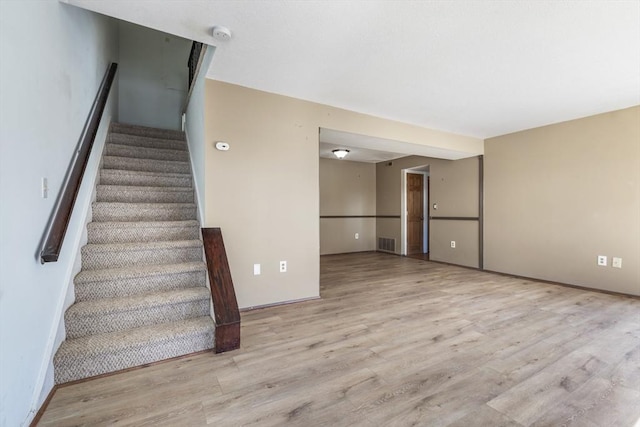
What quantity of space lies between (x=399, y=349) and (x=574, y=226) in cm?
350

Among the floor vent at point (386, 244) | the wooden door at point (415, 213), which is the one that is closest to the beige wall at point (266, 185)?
the wooden door at point (415, 213)

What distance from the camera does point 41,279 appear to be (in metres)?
1.52

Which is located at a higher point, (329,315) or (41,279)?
(41,279)

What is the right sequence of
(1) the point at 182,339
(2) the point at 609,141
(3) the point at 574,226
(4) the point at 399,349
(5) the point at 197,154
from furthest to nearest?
(3) the point at 574,226 < (2) the point at 609,141 < (5) the point at 197,154 < (4) the point at 399,349 < (1) the point at 182,339

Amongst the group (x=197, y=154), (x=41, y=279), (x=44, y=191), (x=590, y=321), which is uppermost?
(x=197, y=154)

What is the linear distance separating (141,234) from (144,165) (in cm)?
114

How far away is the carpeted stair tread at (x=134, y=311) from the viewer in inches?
74.3

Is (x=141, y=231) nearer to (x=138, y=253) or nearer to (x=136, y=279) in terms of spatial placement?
(x=138, y=253)

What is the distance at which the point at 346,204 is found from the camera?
273 inches

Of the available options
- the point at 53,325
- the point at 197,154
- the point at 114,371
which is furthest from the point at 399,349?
the point at 197,154

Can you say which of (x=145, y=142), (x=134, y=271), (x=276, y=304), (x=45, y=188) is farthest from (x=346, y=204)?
(x=45, y=188)

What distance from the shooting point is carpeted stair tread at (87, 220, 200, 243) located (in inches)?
96.2

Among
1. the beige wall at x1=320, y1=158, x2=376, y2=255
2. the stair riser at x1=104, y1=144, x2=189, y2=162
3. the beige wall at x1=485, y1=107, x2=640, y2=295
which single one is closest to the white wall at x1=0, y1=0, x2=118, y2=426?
the stair riser at x1=104, y1=144, x2=189, y2=162

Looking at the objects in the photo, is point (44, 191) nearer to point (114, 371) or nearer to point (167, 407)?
point (114, 371)
